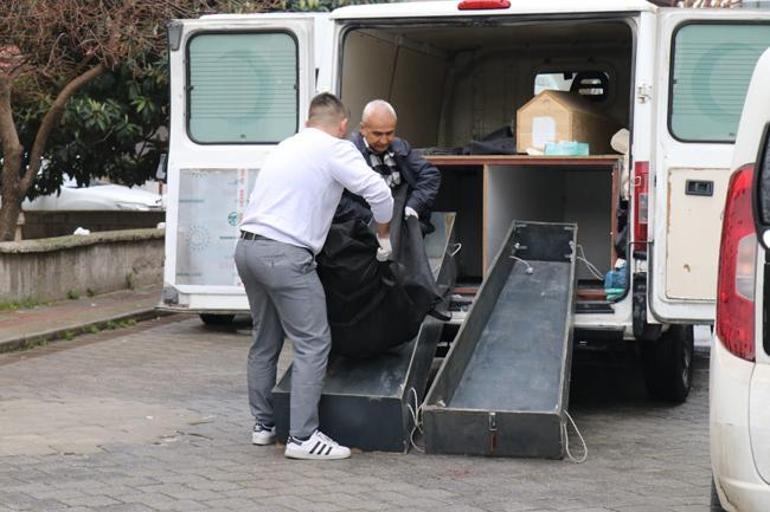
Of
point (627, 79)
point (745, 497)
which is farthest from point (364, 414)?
point (627, 79)

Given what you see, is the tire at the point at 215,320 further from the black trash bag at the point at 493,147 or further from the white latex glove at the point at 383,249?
the white latex glove at the point at 383,249

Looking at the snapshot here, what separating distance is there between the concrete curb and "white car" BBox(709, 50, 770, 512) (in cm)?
740

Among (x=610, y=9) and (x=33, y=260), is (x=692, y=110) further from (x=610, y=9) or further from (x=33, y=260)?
(x=33, y=260)

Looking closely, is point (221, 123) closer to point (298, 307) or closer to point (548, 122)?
point (548, 122)

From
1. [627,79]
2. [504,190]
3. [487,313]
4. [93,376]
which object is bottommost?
[93,376]

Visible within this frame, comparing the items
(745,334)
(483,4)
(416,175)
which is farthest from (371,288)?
(745,334)

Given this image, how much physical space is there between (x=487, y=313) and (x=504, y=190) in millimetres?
955

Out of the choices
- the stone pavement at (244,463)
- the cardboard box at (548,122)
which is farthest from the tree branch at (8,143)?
the cardboard box at (548,122)

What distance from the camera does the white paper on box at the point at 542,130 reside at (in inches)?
359

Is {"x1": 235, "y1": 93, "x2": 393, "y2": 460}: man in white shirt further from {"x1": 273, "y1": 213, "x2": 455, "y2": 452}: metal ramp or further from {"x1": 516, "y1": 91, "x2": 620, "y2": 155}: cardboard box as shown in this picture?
{"x1": 516, "y1": 91, "x2": 620, "y2": 155}: cardboard box

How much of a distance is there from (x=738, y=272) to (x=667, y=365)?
429 centimetres

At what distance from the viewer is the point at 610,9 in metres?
8.16

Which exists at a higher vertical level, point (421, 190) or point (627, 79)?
point (627, 79)

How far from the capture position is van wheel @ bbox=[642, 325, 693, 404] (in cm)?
885
